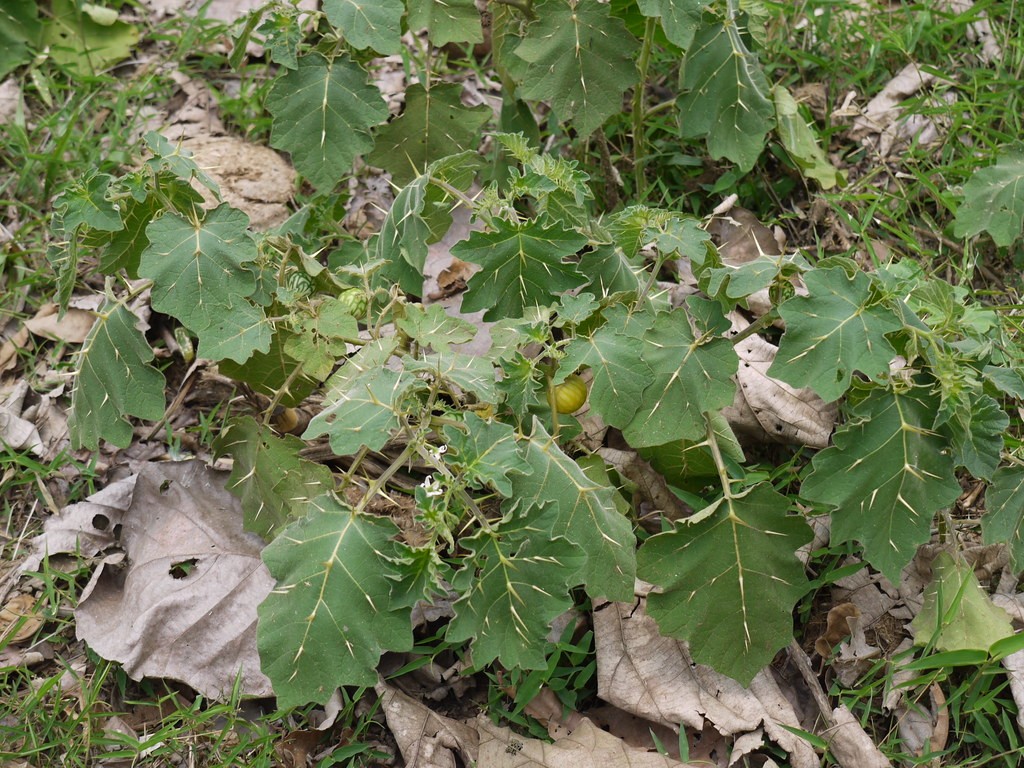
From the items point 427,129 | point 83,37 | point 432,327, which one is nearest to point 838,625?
point 432,327

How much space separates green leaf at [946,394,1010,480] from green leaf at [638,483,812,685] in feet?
1.28

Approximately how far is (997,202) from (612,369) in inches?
62.6

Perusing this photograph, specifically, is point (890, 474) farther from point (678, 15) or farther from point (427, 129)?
point (427, 129)

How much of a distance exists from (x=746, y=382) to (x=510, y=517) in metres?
1.16

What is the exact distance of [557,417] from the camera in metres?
2.56

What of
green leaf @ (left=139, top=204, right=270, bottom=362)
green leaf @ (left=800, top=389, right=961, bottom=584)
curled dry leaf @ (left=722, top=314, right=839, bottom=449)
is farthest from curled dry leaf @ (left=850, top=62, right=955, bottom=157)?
green leaf @ (left=139, top=204, right=270, bottom=362)

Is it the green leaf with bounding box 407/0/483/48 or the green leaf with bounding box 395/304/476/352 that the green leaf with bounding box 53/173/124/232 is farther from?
the green leaf with bounding box 407/0/483/48

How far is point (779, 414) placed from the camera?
2.98m

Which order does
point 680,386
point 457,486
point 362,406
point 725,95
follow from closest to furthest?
point 457,486 < point 362,406 < point 680,386 < point 725,95

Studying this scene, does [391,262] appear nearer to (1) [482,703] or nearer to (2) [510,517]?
(2) [510,517]

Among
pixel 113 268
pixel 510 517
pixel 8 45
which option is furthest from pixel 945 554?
pixel 8 45

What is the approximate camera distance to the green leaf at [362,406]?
2129 millimetres

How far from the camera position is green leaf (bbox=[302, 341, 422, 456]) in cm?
213

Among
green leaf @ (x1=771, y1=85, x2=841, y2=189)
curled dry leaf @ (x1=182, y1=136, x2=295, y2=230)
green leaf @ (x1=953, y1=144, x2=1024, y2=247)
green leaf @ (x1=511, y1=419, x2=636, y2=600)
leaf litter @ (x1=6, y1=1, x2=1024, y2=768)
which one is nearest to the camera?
green leaf @ (x1=511, y1=419, x2=636, y2=600)
